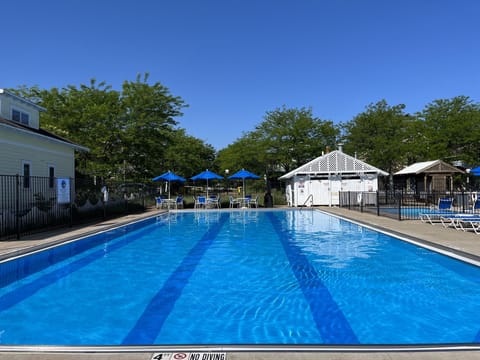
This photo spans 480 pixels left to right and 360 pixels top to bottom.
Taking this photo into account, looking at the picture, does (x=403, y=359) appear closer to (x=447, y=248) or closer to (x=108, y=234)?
(x=447, y=248)

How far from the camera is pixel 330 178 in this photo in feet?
81.9

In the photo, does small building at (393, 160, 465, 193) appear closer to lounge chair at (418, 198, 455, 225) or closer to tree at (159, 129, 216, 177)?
lounge chair at (418, 198, 455, 225)

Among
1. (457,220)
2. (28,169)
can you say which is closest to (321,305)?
(457,220)

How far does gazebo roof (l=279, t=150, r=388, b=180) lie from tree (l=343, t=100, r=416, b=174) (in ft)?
28.2

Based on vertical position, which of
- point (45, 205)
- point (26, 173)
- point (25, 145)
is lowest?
point (45, 205)

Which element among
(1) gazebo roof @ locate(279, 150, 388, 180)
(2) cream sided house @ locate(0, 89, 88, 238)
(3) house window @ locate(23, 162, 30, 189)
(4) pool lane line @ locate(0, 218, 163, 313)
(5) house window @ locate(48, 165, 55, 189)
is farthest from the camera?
(1) gazebo roof @ locate(279, 150, 388, 180)

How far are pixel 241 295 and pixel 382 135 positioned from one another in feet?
105

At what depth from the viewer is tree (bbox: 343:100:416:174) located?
32.7 metres

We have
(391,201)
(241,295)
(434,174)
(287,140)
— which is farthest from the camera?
(287,140)

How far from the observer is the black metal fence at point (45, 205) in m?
12.4

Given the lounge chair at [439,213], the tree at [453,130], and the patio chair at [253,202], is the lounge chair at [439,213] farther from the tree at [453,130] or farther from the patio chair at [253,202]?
the tree at [453,130]

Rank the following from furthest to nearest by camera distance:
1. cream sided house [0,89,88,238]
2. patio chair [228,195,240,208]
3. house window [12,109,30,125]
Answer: patio chair [228,195,240,208] < house window [12,109,30,125] < cream sided house [0,89,88,238]

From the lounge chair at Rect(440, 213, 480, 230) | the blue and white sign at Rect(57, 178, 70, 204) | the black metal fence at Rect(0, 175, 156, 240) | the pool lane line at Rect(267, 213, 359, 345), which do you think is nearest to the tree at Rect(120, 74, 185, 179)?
the black metal fence at Rect(0, 175, 156, 240)

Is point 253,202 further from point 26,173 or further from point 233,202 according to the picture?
point 26,173
